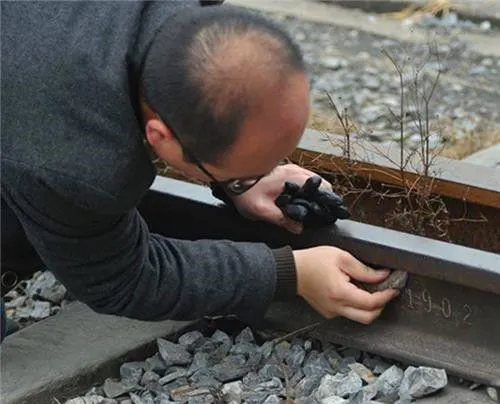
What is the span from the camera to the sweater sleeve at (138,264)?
285cm

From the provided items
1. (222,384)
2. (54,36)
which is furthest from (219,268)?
(54,36)

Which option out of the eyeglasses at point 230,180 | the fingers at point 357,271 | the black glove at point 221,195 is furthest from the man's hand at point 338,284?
the eyeglasses at point 230,180

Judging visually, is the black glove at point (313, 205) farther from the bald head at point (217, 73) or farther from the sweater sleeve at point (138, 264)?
the bald head at point (217, 73)

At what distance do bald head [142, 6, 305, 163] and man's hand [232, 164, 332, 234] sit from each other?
0.87 m

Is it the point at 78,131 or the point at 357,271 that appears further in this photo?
the point at 357,271

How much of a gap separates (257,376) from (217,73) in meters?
1.04

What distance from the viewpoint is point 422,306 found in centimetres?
328

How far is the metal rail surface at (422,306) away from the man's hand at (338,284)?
54 mm

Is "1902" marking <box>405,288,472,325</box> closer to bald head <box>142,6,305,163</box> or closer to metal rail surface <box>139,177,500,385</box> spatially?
metal rail surface <box>139,177,500,385</box>

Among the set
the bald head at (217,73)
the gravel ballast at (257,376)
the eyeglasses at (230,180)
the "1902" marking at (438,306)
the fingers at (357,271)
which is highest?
the bald head at (217,73)

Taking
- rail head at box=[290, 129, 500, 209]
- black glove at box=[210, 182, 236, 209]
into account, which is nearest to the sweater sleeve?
black glove at box=[210, 182, 236, 209]

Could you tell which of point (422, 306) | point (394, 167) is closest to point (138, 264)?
point (422, 306)

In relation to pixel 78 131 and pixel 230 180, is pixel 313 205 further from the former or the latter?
pixel 78 131

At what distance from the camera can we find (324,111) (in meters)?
6.00
